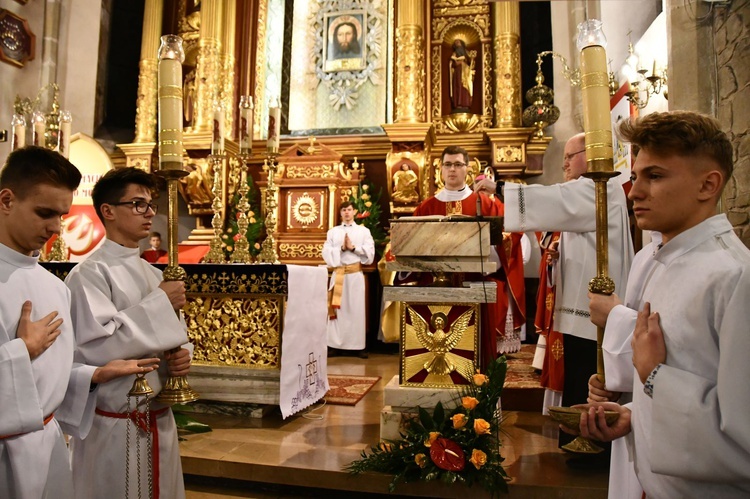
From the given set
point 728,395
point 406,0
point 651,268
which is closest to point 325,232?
point 406,0

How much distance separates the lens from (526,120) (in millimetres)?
7512

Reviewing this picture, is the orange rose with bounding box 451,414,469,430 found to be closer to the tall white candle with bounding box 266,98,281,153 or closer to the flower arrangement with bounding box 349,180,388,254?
the tall white candle with bounding box 266,98,281,153

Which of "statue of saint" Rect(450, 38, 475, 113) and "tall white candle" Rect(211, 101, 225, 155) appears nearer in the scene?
"tall white candle" Rect(211, 101, 225, 155)

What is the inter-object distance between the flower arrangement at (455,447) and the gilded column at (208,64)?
7115mm

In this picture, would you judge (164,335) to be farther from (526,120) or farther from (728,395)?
(526,120)

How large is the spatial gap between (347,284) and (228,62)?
14.7ft

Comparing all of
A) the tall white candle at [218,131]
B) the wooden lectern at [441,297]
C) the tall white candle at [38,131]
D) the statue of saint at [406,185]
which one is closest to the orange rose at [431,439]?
the wooden lectern at [441,297]

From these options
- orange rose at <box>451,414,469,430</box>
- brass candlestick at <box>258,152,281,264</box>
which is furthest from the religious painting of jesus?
orange rose at <box>451,414,469,430</box>

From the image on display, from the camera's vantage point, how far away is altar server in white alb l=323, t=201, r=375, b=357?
727 centimetres

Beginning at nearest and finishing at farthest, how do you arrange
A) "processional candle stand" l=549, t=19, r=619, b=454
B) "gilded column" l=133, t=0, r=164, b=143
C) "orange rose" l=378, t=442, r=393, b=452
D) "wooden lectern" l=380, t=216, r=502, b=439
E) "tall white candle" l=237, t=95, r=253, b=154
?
1. "processional candle stand" l=549, t=19, r=619, b=454
2. "orange rose" l=378, t=442, r=393, b=452
3. "wooden lectern" l=380, t=216, r=502, b=439
4. "tall white candle" l=237, t=95, r=253, b=154
5. "gilded column" l=133, t=0, r=164, b=143

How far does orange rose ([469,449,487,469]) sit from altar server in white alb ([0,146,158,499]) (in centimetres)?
162

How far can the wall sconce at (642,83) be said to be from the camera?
4.40m

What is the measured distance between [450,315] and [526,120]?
5.26 meters

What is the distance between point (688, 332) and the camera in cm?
128
